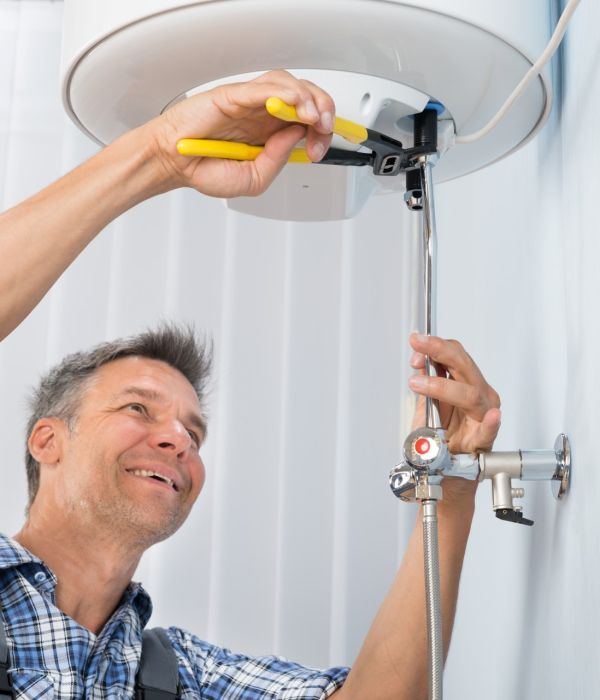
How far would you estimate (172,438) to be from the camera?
1544 mm

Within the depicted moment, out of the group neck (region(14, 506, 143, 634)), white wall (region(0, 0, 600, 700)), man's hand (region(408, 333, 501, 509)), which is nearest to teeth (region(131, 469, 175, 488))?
neck (region(14, 506, 143, 634))

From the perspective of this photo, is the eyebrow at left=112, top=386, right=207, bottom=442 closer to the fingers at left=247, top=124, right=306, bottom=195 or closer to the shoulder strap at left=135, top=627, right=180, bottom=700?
the shoulder strap at left=135, top=627, right=180, bottom=700

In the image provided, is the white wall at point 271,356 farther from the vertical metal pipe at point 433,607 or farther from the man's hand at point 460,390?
the vertical metal pipe at point 433,607

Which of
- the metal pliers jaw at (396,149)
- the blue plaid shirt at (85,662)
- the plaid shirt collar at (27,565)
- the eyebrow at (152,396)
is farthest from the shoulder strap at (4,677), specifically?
the metal pliers jaw at (396,149)

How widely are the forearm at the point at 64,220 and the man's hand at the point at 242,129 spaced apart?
0.03 metres

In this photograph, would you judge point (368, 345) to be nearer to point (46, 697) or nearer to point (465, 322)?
point (465, 322)

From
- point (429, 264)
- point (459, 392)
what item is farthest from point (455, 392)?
point (429, 264)

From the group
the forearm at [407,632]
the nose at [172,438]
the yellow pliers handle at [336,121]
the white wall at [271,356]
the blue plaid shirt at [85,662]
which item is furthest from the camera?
the white wall at [271,356]

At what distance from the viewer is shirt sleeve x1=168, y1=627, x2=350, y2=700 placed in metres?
1.30

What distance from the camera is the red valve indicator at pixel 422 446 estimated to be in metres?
0.88

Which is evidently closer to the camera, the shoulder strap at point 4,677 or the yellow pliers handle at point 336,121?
the yellow pliers handle at point 336,121

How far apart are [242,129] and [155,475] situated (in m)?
0.76

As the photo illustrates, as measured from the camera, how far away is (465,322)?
161cm

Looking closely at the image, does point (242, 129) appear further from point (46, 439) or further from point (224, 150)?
point (46, 439)
